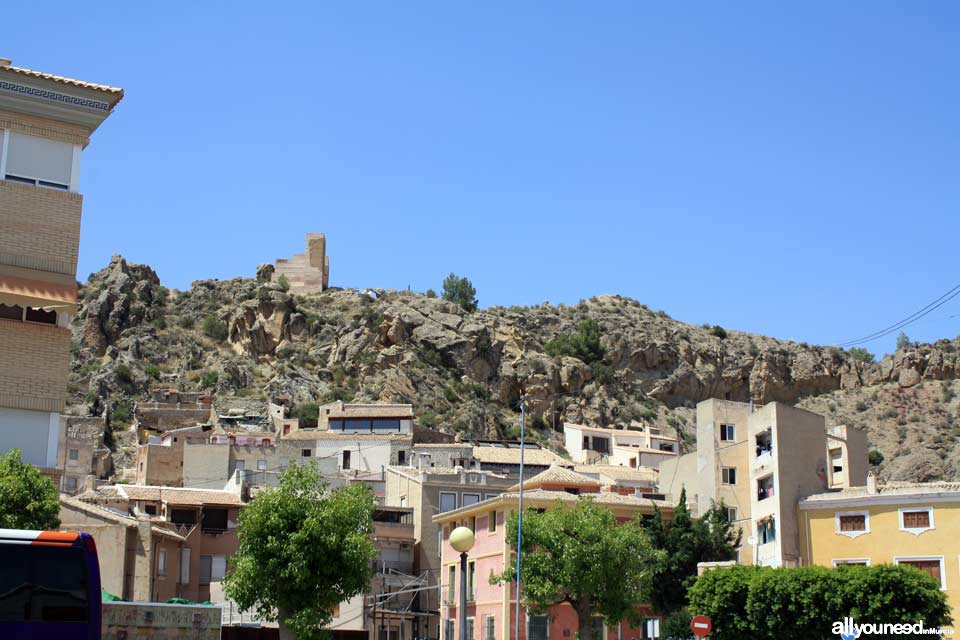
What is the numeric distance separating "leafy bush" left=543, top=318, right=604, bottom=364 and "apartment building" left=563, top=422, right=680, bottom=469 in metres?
23.9

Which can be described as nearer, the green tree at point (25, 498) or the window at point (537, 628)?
the green tree at point (25, 498)

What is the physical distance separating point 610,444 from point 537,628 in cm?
5759

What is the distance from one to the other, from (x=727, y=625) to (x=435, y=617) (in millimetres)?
23200

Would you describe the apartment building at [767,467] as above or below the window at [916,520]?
above

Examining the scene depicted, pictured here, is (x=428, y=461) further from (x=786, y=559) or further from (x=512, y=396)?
(x=512, y=396)

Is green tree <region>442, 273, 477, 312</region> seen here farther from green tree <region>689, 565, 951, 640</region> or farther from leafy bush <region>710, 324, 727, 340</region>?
green tree <region>689, 565, 951, 640</region>

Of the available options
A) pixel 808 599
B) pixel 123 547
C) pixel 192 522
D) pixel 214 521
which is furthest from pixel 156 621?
pixel 214 521

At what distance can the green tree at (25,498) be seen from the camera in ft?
125

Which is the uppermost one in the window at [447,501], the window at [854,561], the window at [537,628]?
the window at [447,501]

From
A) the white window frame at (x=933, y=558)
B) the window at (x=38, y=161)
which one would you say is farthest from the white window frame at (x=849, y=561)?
the window at (x=38, y=161)

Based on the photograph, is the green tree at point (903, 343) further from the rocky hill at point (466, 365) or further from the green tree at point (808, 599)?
the green tree at point (808, 599)

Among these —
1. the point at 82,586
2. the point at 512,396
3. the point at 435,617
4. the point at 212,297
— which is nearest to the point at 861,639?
the point at 435,617

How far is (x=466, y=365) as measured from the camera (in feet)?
437

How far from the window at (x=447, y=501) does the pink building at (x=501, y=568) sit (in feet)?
8.64
